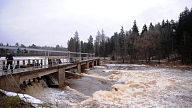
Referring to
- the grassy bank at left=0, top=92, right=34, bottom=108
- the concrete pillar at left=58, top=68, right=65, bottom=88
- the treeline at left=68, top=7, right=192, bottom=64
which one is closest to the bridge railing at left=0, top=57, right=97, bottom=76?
the concrete pillar at left=58, top=68, right=65, bottom=88

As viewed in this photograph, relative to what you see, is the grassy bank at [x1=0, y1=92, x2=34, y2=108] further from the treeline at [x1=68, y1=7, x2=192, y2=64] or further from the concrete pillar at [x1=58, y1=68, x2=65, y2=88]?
the treeline at [x1=68, y1=7, x2=192, y2=64]

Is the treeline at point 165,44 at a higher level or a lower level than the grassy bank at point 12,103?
higher

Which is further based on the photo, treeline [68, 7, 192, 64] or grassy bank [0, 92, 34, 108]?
treeline [68, 7, 192, 64]

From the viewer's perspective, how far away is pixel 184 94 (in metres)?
15.3

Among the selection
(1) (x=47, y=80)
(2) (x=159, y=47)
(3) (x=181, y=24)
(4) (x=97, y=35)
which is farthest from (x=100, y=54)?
(1) (x=47, y=80)

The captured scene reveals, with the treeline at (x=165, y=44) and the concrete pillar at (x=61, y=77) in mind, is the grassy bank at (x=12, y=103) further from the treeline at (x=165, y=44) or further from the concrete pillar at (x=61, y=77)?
the treeline at (x=165, y=44)

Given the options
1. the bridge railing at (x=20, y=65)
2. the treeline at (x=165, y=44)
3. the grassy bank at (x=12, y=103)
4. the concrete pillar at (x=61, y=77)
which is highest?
the treeline at (x=165, y=44)

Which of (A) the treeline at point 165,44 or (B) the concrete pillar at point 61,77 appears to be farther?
(A) the treeline at point 165,44

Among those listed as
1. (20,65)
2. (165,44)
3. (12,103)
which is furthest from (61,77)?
(165,44)

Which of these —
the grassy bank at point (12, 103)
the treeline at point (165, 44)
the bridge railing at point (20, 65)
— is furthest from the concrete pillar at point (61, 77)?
the treeline at point (165, 44)

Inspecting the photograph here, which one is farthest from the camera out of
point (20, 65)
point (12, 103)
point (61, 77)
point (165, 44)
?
point (165, 44)

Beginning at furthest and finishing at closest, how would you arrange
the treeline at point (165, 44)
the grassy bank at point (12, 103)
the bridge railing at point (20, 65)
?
the treeline at point (165, 44) < the bridge railing at point (20, 65) < the grassy bank at point (12, 103)

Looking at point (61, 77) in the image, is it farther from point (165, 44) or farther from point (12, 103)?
point (165, 44)

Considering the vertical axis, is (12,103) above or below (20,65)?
below
